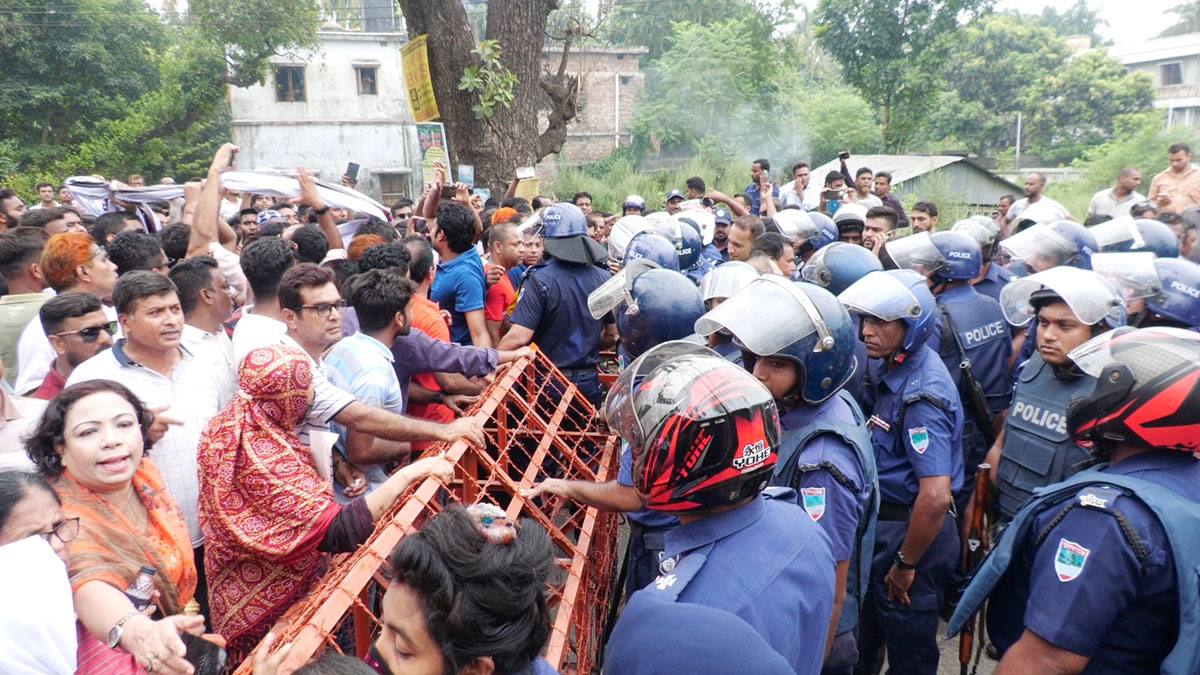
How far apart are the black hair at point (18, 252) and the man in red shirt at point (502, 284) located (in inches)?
116

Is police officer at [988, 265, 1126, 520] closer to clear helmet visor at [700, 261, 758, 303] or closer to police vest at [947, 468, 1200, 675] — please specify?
police vest at [947, 468, 1200, 675]

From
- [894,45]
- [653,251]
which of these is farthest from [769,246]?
[894,45]

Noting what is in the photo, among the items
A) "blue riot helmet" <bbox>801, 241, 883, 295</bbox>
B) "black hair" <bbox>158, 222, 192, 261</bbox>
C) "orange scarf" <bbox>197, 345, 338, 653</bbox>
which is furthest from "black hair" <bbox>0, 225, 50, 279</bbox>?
"blue riot helmet" <bbox>801, 241, 883, 295</bbox>

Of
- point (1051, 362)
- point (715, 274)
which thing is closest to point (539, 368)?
point (715, 274)

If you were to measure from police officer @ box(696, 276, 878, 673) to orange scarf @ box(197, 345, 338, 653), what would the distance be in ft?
5.34

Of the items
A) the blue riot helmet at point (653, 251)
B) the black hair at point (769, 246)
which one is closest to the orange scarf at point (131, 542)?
the blue riot helmet at point (653, 251)

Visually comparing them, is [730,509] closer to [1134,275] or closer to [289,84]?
[1134,275]

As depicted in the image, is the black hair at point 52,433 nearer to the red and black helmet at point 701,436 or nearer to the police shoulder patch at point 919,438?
the red and black helmet at point 701,436

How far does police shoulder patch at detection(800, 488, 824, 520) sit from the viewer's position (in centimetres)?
262

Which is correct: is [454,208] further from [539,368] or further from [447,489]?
[447,489]

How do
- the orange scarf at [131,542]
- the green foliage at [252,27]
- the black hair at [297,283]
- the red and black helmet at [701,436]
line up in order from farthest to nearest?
the green foliage at [252,27] → the black hair at [297,283] → the orange scarf at [131,542] → the red and black helmet at [701,436]

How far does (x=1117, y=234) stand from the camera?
21.2 ft

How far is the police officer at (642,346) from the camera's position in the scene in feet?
9.53

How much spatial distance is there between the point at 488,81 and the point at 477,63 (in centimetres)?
26
